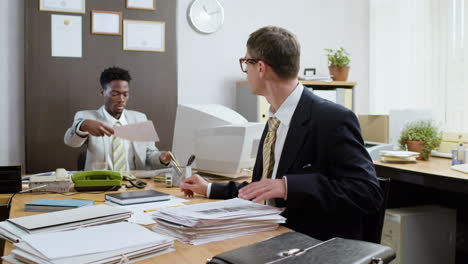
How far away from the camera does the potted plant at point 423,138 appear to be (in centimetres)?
329

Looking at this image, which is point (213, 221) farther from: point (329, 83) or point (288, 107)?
point (329, 83)

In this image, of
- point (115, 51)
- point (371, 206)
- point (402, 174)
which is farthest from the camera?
point (115, 51)

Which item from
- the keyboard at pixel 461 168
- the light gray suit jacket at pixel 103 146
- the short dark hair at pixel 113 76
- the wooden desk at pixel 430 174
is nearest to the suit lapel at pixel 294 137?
the wooden desk at pixel 430 174

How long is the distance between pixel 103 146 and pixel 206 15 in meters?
1.65

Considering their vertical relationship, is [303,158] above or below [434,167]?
above

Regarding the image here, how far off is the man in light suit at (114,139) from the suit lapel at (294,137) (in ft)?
4.74

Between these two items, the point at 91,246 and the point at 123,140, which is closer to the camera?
the point at 91,246

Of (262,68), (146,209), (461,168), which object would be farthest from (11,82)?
(461,168)

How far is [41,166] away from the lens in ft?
11.6

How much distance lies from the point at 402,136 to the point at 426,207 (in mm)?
566

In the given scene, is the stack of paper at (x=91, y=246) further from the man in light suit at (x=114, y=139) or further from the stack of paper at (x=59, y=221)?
the man in light suit at (x=114, y=139)

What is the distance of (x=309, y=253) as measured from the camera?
90 cm

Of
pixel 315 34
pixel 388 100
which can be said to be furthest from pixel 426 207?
pixel 315 34

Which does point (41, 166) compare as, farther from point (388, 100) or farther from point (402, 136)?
point (388, 100)
